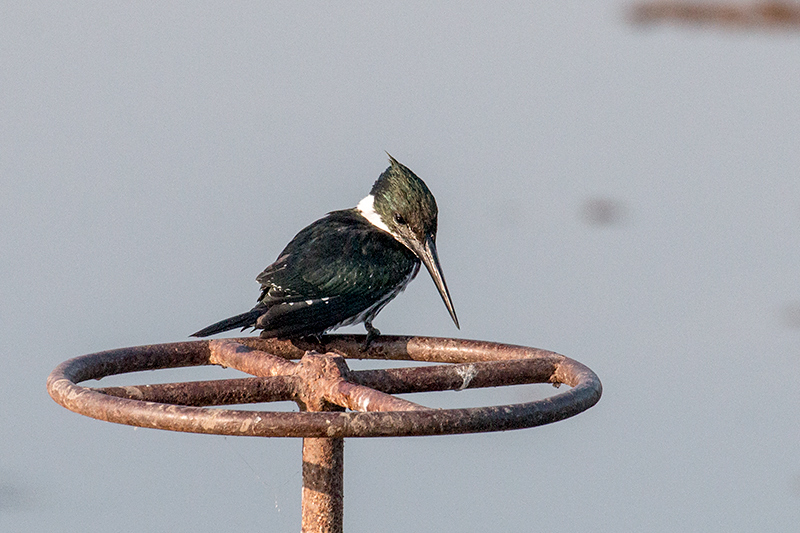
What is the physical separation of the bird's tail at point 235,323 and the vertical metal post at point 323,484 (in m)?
0.60

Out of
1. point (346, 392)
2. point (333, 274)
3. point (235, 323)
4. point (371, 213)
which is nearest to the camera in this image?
point (346, 392)

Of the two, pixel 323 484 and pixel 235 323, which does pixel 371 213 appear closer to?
pixel 235 323

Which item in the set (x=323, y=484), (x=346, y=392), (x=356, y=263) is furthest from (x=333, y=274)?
(x=346, y=392)

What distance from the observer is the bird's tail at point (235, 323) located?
2.54 meters

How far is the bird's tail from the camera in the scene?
8.32 ft

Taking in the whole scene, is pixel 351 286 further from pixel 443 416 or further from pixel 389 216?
pixel 443 416

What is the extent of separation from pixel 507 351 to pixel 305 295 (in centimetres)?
65

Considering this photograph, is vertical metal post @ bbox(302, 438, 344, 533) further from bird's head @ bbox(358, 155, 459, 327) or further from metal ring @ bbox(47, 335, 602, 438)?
bird's head @ bbox(358, 155, 459, 327)

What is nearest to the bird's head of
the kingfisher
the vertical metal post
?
the kingfisher

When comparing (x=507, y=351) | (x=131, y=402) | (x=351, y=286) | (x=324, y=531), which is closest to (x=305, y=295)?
(x=351, y=286)

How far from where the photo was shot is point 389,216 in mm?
2941

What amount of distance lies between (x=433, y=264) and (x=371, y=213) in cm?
30

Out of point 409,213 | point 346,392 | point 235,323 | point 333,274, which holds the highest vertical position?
point 409,213

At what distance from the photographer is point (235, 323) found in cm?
263
